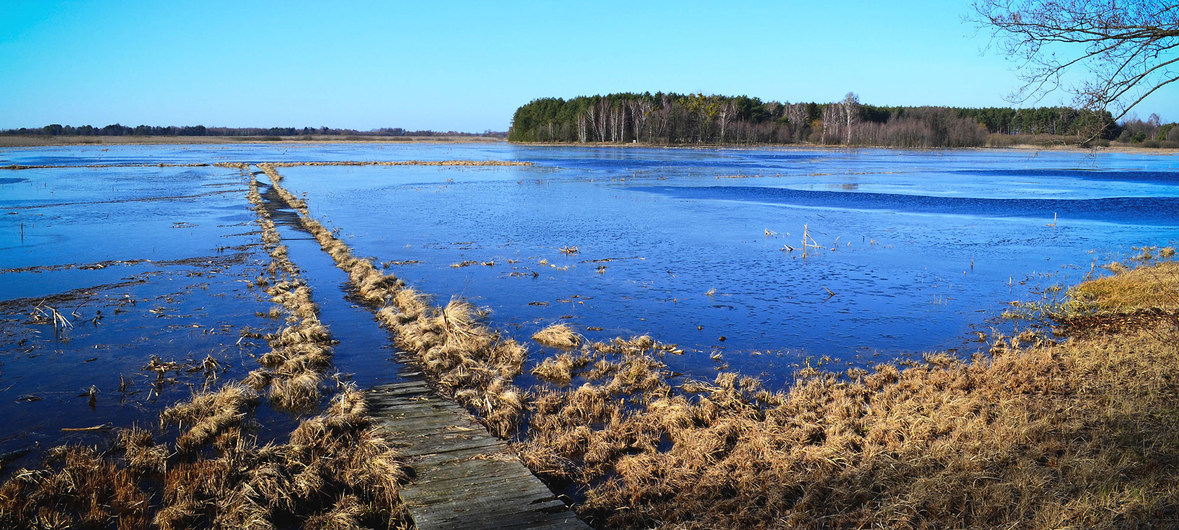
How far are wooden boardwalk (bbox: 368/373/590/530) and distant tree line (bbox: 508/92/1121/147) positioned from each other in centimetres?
13513

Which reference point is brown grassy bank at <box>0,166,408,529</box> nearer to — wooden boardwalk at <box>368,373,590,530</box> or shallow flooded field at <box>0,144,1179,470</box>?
wooden boardwalk at <box>368,373,590,530</box>

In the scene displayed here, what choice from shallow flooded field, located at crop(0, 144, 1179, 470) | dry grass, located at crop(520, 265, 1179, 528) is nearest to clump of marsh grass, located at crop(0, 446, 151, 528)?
shallow flooded field, located at crop(0, 144, 1179, 470)

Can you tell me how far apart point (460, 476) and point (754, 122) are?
155 meters

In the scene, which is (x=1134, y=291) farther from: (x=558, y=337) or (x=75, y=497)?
(x=75, y=497)

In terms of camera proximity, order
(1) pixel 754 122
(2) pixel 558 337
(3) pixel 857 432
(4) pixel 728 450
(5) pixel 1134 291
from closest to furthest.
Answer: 1. (4) pixel 728 450
2. (3) pixel 857 432
3. (2) pixel 558 337
4. (5) pixel 1134 291
5. (1) pixel 754 122

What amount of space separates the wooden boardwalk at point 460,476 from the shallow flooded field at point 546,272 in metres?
1.91

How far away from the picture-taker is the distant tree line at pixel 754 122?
464ft

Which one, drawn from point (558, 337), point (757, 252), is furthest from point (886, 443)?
point (757, 252)

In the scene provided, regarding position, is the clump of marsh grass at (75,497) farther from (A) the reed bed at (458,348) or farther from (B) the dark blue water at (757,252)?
(B) the dark blue water at (757,252)

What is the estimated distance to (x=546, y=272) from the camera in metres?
19.2

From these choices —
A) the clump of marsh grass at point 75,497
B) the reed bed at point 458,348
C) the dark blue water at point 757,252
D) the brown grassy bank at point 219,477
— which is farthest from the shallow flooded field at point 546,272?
the clump of marsh grass at point 75,497

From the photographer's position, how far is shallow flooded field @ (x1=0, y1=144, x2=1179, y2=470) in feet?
37.6

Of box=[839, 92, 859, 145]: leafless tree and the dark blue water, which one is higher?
box=[839, 92, 859, 145]: leafless tree

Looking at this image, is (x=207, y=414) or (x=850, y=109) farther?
(x=850, y=109)
